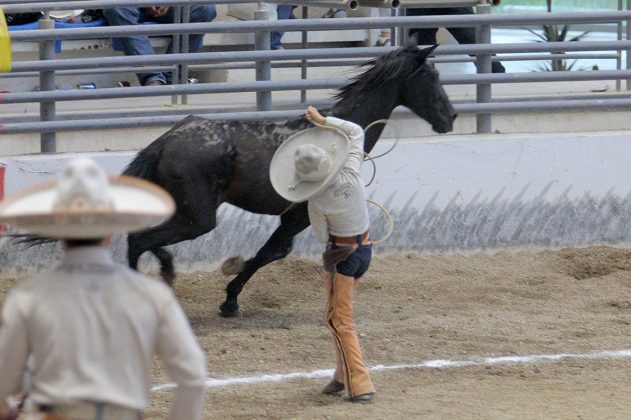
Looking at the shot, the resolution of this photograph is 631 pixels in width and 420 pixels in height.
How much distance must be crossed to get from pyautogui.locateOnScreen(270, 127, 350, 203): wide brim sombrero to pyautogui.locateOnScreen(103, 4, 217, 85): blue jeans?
179 inches

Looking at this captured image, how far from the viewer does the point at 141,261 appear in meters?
8.38

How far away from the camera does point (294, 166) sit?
581 cm

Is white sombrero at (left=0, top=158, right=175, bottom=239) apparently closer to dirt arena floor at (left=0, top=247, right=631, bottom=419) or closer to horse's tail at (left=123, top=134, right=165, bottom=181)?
dirt arena floor at (left=0, top=247, right=631, bottom=419)

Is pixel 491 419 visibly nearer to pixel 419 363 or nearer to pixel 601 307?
pixel 419 363

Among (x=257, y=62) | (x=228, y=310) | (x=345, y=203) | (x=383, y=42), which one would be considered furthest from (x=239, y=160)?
(x=383, y=42)

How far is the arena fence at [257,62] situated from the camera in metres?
8.09

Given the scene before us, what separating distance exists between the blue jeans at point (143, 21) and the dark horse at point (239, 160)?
3132 mm

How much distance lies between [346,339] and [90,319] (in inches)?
112

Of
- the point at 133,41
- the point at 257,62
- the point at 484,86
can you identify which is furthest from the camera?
the point at 133,41

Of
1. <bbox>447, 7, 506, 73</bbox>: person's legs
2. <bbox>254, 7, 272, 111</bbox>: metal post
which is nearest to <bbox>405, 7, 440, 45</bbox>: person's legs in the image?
<bbox>447, 7, 506, 73</bbox>: person's legs

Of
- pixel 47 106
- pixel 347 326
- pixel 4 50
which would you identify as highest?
pixel 4 50

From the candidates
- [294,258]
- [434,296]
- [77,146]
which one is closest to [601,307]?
[434,296]

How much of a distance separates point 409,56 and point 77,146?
2646mm

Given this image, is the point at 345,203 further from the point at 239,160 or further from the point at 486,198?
the point at 486,198
